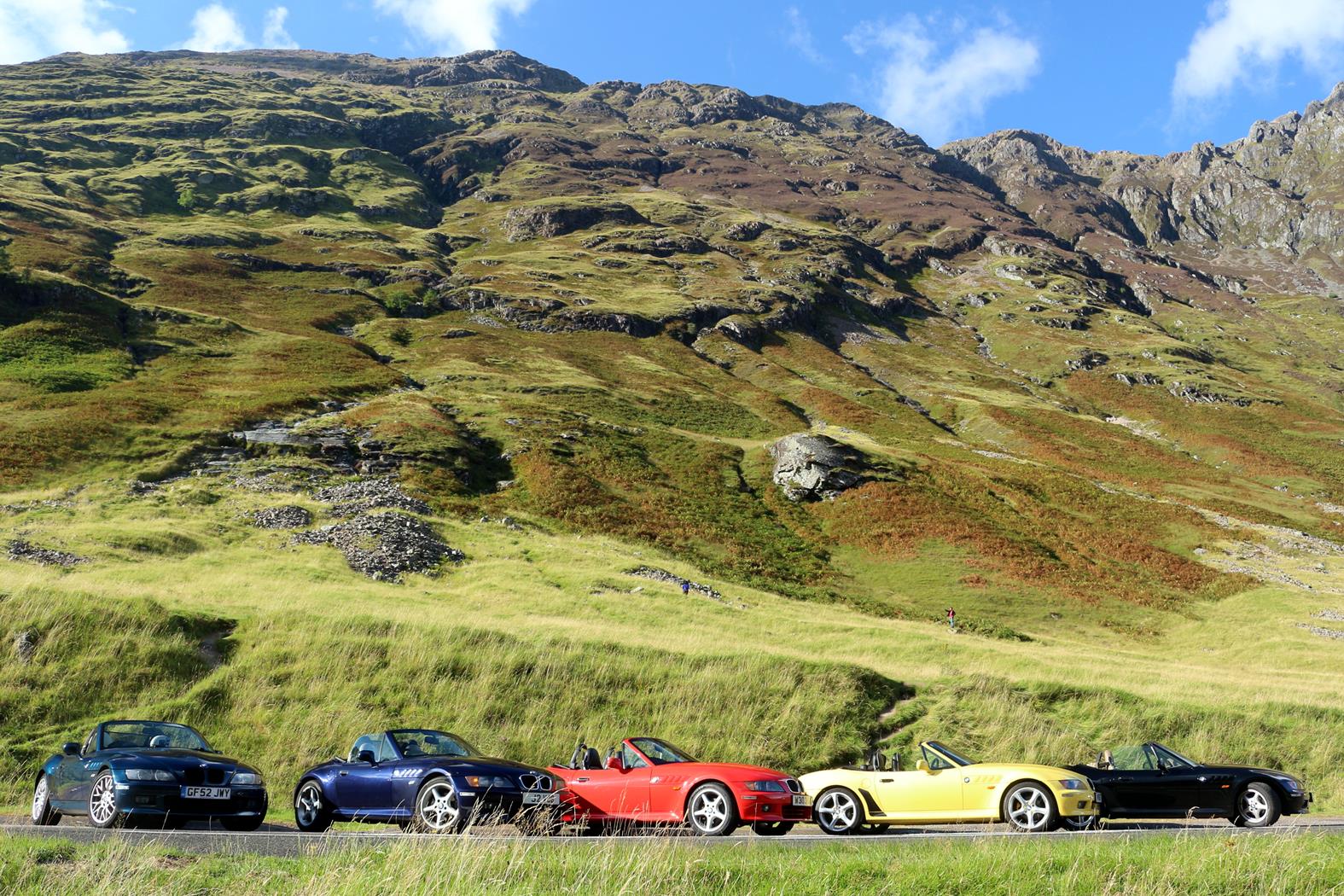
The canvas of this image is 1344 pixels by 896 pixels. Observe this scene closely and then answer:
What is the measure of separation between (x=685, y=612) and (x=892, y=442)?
52.5m

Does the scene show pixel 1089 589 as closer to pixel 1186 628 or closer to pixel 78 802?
pixel 1186 628

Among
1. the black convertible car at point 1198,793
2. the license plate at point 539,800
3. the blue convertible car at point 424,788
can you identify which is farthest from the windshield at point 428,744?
the black convertible car at point 1198,793

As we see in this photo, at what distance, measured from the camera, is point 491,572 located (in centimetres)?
3803

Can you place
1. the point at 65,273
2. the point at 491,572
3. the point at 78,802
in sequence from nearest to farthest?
the point at 78,802 → the point at 491,572 → the point at 65,273

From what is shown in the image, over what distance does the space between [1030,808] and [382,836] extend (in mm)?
9705

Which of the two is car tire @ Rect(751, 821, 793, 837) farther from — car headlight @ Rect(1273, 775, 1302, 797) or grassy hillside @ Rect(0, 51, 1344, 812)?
car headlight @ Rect(1273, 775, 1302, 797)

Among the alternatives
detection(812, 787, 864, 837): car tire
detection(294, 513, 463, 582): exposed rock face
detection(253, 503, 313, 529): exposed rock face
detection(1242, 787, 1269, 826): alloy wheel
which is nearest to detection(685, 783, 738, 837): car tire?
detection(812, 787, 864, 837): car tire

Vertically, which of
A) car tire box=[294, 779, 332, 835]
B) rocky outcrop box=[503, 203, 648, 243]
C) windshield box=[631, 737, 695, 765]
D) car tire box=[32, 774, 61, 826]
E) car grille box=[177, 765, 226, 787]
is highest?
rocky outcrop box=[503, 203, 648, 243]

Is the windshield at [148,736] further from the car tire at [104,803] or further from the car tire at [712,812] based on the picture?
the car tire at [712,812]

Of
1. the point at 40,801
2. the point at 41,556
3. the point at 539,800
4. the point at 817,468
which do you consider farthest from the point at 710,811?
the point at 817,468

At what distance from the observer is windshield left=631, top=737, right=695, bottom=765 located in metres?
12.4

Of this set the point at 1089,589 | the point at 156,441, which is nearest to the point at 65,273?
the point at 156,441

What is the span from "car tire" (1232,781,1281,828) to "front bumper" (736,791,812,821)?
766cm

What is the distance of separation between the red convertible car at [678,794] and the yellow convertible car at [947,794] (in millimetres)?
1167
